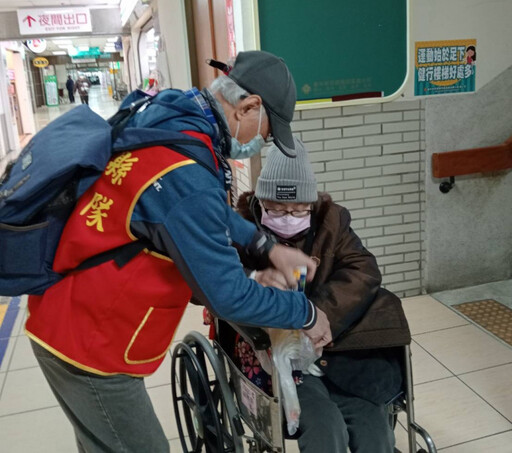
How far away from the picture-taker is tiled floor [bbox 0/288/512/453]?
2318 mm

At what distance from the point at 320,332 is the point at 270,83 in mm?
695

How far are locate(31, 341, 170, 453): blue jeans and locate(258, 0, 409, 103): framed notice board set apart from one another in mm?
2202

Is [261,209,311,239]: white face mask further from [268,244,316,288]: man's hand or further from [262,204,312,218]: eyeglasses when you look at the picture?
[268,244,316,288]: man's hand

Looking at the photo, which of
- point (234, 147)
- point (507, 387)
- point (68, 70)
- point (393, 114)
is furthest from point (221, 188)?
point (68, 70)

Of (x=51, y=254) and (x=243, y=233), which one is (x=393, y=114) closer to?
(x=243, y=233)

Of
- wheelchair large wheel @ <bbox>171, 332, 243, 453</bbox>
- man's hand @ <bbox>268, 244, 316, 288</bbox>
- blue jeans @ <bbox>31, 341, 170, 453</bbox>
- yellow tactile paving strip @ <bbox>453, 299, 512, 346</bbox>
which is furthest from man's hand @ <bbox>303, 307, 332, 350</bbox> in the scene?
yellow tactile paving strip @ <bbox>453, 299, 512, 346</bbox>

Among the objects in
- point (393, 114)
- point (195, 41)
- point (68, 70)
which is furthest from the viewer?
point (68, 70)

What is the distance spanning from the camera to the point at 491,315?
Answer: 327 cm

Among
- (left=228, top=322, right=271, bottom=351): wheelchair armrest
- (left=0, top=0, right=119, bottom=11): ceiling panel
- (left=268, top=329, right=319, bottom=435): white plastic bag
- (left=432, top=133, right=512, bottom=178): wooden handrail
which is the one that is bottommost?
(left=268, top=329, right=319, bottom=435): white plastic bag

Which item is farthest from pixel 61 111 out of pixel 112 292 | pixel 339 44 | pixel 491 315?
pixel 112 292

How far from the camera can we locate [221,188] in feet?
3.94

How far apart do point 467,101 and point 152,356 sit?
2786 millimetres

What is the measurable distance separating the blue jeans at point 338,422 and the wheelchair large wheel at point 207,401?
213 millimetres

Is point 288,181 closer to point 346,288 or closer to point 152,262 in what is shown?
point 346,288
